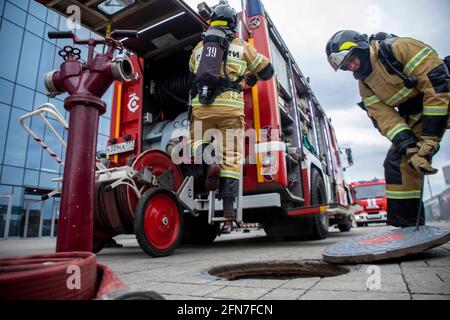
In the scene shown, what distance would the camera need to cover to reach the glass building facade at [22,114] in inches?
489

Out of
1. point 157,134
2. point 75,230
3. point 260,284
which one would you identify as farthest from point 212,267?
point 157,134

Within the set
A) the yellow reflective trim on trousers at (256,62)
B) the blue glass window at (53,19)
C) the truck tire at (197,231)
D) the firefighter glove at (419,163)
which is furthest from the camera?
the blue glass window at (53,19)

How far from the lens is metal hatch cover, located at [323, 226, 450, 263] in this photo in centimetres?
184

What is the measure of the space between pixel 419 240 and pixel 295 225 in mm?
2711

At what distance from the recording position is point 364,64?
8.86 ft

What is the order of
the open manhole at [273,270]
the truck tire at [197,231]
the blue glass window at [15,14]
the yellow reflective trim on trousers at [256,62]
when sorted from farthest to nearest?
the blue glass window at [15,14] → the truck tire at [197,231] → the yellow reflective trim on trousers at [256,62] → the open manhole at [273,270]

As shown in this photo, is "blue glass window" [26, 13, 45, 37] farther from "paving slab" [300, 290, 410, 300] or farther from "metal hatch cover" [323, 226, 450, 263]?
"paving slab" [300, 290, 410, 300]

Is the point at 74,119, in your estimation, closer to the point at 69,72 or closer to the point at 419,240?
the point at 69,72

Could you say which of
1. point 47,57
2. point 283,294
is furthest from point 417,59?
point 47,57

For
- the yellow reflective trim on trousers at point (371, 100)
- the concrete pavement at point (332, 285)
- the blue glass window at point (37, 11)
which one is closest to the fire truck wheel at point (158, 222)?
the concrete pavement at point (332, 285)

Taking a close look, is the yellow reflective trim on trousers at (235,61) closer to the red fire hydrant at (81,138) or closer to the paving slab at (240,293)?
the red fire hydrant at (81,138)

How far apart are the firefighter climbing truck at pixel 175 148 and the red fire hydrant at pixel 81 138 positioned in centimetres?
106

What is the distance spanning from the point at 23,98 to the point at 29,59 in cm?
169

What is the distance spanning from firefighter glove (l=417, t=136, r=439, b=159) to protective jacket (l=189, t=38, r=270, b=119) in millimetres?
1587
